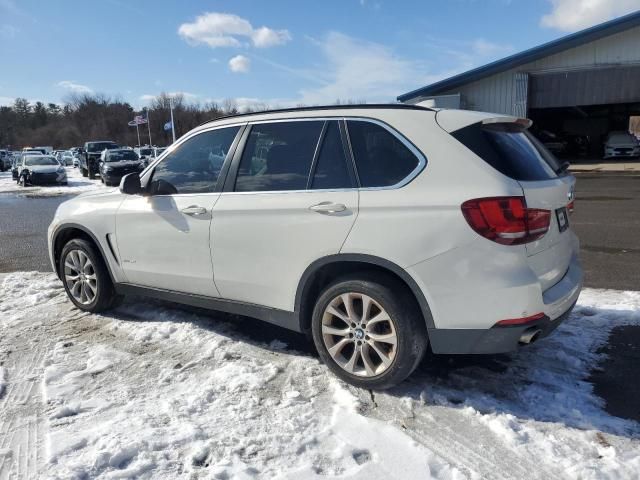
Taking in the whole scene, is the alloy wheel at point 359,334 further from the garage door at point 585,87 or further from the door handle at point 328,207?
the garage door at point 585,87

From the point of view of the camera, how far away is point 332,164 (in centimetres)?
323

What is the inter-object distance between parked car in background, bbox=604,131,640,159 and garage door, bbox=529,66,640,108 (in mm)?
3764

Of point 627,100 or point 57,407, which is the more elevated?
point 627,100

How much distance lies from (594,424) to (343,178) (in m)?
2.10

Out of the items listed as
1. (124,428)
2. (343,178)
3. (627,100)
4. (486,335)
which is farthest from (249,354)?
(627,100)

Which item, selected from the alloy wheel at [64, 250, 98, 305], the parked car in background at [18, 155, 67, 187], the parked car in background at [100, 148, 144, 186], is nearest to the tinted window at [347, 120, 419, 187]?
the alloy wheel at [64, 250, 98, 305]

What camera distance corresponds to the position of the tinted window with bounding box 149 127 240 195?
382cm

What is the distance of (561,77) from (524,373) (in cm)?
2447

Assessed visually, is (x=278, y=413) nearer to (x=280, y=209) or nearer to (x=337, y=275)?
(x=337, y=275)

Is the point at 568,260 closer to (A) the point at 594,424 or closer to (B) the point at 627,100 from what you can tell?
(A) the point at 594,424

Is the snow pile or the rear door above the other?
the rear door

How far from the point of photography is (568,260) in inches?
128

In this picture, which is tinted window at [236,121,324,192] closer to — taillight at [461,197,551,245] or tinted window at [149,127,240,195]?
tinted window at [149,127,240,195]

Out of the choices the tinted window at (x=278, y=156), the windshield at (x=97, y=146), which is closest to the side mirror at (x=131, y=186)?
the tinted window at (x=278, y=156)
